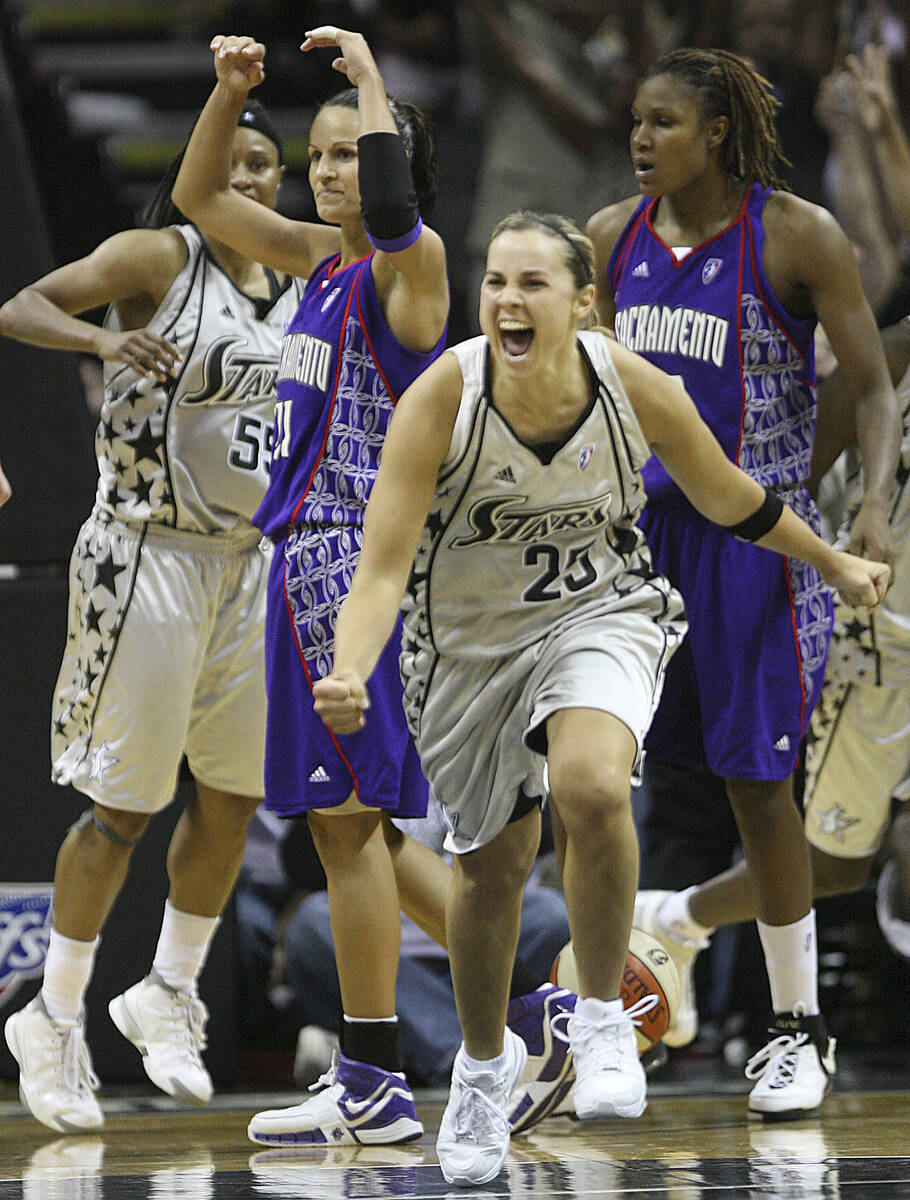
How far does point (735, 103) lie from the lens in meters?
3.89

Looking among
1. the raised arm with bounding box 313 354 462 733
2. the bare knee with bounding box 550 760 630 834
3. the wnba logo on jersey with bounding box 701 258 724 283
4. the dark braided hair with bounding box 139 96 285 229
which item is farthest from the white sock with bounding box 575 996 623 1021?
the dark braided hair with bounding box 139 96 285 229

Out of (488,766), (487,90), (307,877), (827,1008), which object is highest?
(487,90)

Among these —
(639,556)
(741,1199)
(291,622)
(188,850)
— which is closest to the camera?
(741,1199)

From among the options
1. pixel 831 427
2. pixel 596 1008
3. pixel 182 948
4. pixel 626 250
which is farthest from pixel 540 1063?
pixel 626 250

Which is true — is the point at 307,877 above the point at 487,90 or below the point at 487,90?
below

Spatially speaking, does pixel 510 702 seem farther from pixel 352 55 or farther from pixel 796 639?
pixel 352 55

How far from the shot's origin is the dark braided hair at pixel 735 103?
387 cm

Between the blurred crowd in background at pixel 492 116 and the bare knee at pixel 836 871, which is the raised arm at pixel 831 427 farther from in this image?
the bare knee at pixel 836 871

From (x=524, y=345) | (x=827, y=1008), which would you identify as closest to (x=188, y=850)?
(x=524, y=345)

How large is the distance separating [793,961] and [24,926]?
2030 millimetres

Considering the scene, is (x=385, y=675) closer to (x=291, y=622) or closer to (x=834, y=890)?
(x=291, y=622)

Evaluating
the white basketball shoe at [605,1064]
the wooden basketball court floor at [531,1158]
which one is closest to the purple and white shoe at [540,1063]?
the wooden basketball court floor at [531,1158]

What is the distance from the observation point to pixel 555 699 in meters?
2.94

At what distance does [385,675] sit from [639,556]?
64 centimetres
